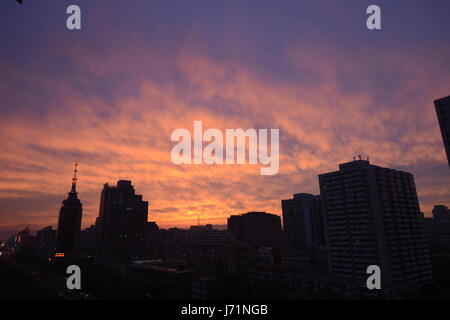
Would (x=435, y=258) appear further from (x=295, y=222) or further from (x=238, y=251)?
(x=238, y=251)

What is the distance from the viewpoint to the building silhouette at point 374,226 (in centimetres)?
7750

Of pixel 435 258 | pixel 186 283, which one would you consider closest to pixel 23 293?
pixel 186 283

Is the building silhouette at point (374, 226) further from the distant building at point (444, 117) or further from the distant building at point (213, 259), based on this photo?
the distant building at point (213, 259)

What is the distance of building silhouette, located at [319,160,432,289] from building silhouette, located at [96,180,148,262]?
110197mm

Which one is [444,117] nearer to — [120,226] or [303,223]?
[303,223]

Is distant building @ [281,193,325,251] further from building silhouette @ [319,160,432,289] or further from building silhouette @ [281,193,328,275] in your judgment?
building silhouette @ [319,160,432,289]

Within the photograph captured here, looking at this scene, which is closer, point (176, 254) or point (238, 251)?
point (238, 251)

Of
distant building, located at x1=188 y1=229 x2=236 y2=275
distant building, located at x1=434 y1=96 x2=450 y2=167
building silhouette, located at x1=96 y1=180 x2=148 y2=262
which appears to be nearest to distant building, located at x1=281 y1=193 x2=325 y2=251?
distant building, located at x1=188 y1=229 x2=236 y2=275

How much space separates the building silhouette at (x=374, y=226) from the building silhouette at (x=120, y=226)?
362ft

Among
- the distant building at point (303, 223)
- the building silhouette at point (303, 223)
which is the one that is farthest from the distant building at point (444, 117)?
the distant building at point (303, 223)

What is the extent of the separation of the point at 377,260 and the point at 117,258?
130 meters

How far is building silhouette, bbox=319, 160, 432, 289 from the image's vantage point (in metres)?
77.5
